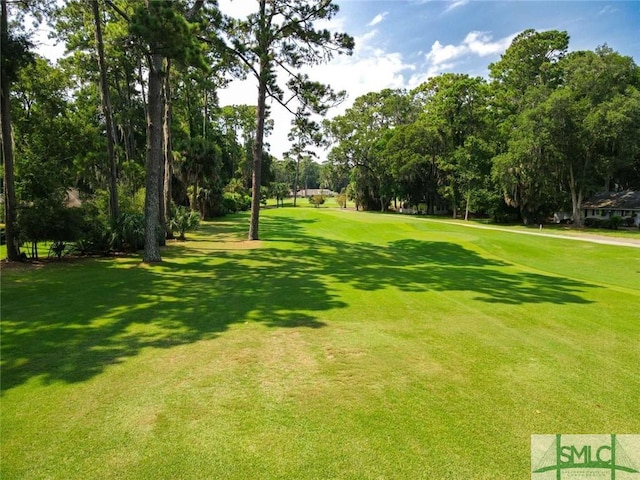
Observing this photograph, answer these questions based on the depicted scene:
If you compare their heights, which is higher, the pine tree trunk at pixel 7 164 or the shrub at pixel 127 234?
the pine tree trunk at pixel 7 164

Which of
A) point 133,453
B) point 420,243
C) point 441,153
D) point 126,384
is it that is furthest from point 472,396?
point 441,153

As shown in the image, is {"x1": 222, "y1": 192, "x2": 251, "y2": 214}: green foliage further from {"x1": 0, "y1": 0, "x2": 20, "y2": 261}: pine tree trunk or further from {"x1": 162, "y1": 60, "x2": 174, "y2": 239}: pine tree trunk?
{"x1": 0, "y1": 0, "x2": 20, "y2": 261}: pine tree trunk

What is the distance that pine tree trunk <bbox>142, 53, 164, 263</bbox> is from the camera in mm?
12648

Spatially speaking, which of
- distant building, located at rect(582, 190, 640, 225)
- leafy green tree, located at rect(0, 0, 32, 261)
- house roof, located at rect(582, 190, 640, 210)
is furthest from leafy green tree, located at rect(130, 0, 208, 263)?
house roof, located at rect(582, 190, 640, 210)

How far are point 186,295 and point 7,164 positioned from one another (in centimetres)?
825

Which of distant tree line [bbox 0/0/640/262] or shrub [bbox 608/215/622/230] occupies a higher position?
distant tree line [bbox 0/0/640/262]

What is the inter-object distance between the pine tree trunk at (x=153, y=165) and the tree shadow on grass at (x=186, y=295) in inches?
30.2

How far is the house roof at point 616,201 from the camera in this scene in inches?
1548

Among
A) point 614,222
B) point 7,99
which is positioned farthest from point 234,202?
point 614,222

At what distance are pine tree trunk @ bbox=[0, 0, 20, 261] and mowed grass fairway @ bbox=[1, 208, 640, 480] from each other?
3.33 m

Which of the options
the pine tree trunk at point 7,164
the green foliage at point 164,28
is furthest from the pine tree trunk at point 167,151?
the green foliage at point 164,28

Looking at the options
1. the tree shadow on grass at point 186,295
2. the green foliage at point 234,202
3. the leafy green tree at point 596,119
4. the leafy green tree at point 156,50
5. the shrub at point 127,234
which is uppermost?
the leafy green tree at point 596,119

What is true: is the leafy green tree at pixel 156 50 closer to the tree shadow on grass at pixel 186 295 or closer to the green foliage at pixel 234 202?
the tree shadow on grass at pixel 186 295

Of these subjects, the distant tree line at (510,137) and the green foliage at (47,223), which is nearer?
the green foliage at (47,223)
